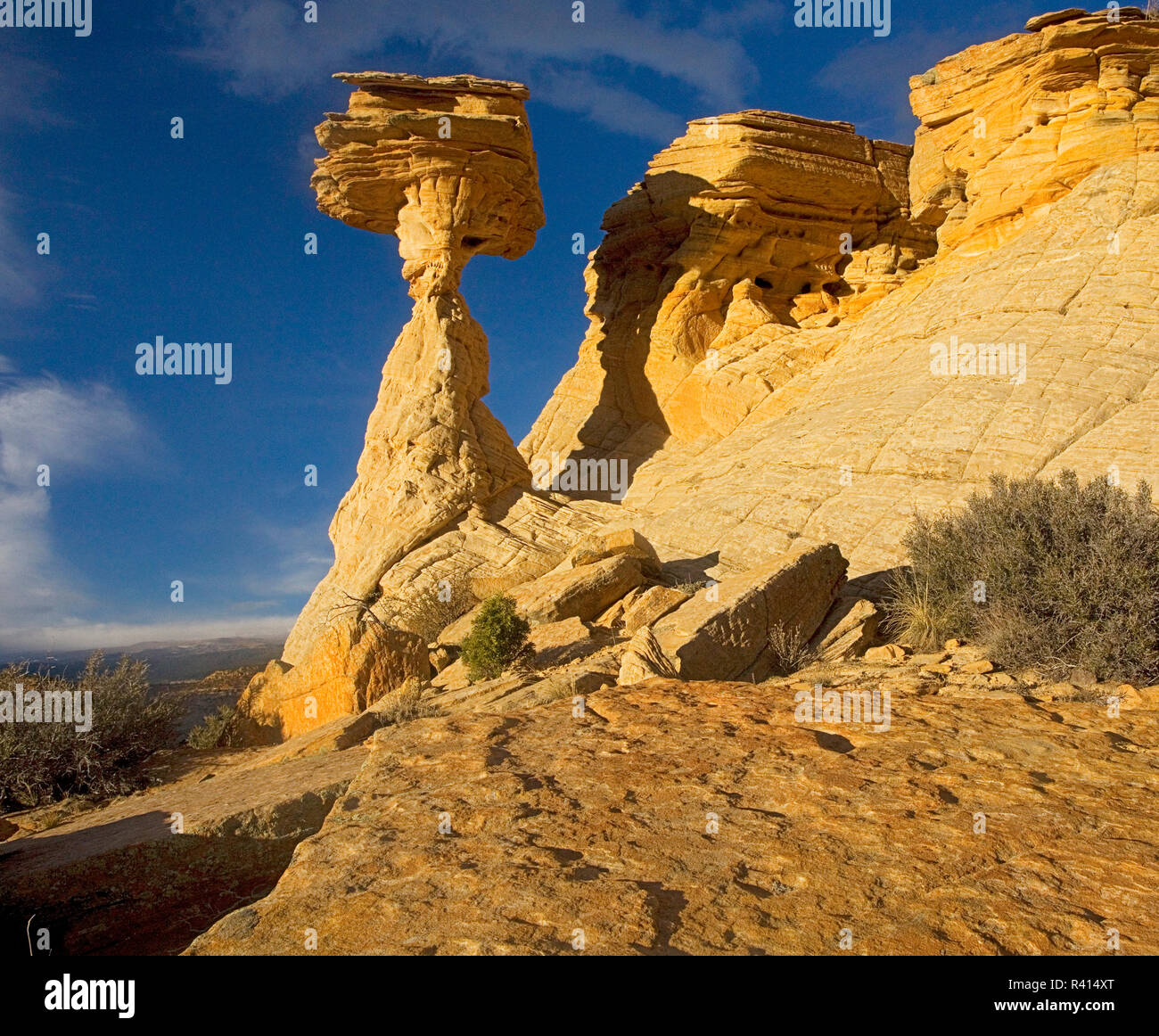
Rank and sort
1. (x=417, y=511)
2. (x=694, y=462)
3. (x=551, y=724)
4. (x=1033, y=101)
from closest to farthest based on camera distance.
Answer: (x=551, y=724) < (x=417, y=511) < (x=1033, y=101) < (x=694, y=462)

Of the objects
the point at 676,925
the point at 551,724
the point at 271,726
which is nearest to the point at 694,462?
the point at 271,726

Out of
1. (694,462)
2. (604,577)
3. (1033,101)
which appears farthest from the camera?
(694,462)

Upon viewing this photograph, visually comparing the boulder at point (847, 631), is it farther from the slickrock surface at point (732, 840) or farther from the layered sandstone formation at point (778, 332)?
the slickrock surface at point (732, 840)

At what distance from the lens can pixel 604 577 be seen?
39.9 ft

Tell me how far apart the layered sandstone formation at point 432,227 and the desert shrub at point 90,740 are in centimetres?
712

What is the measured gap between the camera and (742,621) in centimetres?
809

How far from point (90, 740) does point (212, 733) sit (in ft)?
7.28

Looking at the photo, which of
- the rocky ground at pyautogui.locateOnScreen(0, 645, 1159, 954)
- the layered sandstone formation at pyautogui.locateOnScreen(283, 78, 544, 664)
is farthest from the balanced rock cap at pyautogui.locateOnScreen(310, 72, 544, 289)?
the rocky ground at pyautogui.locateOnScreen(0, 645, 1159, 954)

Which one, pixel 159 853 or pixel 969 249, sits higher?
pixel 969 249

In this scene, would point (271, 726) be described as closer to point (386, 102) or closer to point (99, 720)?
point (99, 720)

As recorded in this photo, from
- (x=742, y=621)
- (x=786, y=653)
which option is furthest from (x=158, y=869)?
(x=786, y=653)

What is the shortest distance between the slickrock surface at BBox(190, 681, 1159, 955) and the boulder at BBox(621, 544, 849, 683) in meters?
2.11

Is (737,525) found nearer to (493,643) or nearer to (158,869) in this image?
(493,643)

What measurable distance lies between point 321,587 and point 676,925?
1637 centimetres
